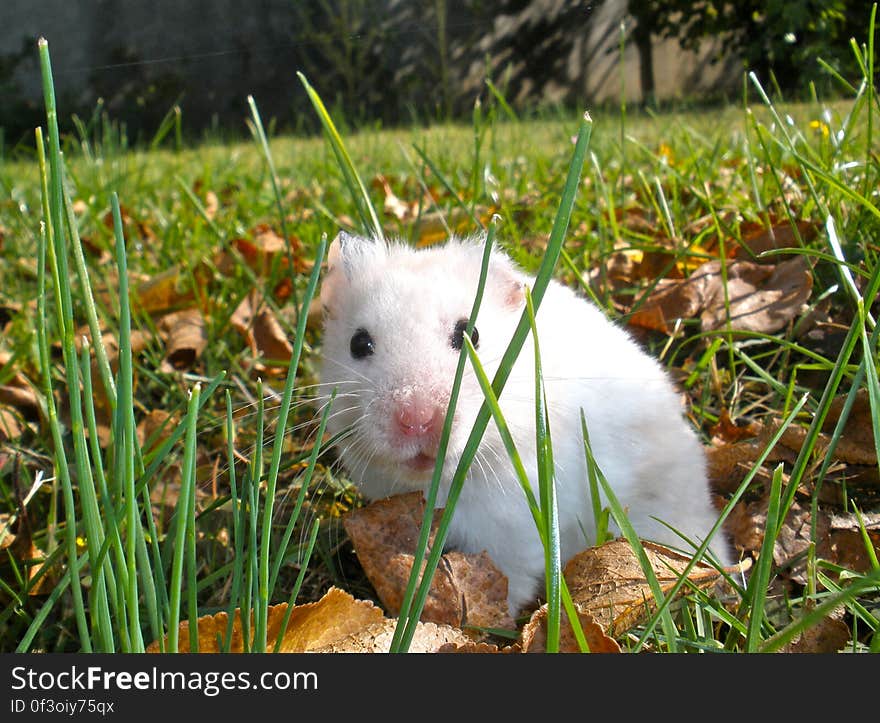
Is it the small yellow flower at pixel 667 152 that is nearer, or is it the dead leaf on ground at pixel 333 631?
the dead leaf on ground at pixel 333 631

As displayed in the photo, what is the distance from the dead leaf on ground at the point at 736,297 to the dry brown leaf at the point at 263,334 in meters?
1.19

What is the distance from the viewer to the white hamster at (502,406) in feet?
5.53

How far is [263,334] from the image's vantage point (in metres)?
2.92

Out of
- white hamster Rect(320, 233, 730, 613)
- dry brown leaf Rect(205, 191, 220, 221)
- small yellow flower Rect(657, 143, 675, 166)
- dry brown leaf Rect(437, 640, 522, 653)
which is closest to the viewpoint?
dry brown leaf Rect(437, 640, 522, 653)

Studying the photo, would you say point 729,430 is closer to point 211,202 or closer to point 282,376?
point 282,376

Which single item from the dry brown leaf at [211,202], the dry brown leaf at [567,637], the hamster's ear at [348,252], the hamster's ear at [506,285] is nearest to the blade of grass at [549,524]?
the dry brown leaf at [567,637]

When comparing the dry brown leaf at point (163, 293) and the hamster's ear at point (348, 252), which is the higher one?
the hamster's ear at point (348, 252)

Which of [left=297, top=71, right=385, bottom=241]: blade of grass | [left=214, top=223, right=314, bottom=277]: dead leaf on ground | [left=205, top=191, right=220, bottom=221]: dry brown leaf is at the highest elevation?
[left=297, top=71, right=385, bottom=241]: blade of grass

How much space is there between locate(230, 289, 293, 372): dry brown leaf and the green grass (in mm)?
46

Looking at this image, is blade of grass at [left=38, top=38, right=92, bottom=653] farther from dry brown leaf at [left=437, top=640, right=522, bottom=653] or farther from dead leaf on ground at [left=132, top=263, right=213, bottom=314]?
dead leaf on ground at [left=132, top=263, right=213, bottom=314]

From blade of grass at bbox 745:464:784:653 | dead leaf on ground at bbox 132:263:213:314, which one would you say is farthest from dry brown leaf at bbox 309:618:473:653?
dead leaf on ground at bbox 132:263:213:314

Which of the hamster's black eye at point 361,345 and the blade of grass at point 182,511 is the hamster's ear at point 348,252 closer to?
the hamster's black eye at point 361,345

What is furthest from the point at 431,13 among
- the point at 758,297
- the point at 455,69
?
the point at 758,297

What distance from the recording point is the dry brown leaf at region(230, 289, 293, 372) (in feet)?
9.41
